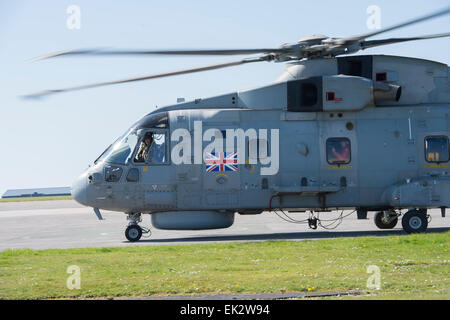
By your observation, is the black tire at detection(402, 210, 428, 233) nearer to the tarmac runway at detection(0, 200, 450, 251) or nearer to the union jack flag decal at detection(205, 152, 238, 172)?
the tarmac runway at detection(0, 200, 450, 251)

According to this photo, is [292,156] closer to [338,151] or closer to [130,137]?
[338,151]

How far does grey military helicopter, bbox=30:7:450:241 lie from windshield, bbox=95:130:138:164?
59mm

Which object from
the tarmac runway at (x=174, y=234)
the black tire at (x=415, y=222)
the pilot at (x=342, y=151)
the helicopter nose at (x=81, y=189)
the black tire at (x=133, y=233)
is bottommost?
the tarmac runway at (x=174, y=234)

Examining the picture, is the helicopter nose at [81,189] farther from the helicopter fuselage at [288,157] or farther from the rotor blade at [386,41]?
the rotor blade at [386,41]

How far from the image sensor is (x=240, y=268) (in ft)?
37.4

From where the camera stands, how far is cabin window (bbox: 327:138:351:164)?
744 inches

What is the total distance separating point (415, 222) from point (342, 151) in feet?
9.61

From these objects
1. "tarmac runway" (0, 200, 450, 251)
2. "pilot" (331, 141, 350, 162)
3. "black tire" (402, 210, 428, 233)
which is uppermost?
"pilot" (331, 141, 350, 162)

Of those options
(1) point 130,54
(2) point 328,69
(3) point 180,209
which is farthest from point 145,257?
(2) point 328,69

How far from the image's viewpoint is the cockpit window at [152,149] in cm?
1903

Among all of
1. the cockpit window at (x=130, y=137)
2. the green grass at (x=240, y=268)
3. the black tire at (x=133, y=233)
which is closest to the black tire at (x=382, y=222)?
the green grass at (x=240, y=268)

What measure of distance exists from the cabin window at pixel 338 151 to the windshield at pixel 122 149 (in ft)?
18.8

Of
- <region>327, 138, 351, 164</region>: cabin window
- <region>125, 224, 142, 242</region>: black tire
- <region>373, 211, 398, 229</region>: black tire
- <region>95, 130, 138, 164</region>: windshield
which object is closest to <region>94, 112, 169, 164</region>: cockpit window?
<region>95, 130, 138, 164</region>: windshield

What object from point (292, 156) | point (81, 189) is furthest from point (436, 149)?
point (81, 189)
